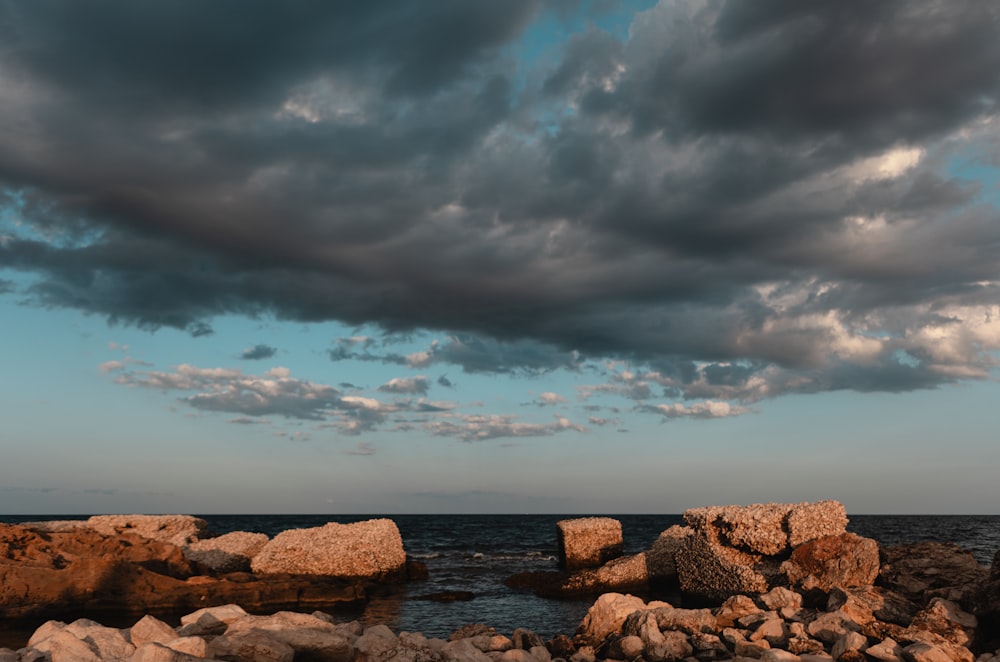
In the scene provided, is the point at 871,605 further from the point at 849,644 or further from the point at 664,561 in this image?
the point at 664,561

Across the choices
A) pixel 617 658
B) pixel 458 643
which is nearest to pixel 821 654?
pixel 617 658

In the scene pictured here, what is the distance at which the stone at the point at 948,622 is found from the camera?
517 inches

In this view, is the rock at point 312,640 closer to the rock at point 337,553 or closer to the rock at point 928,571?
the rock at point 928,571

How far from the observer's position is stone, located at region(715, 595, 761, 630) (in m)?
15.6

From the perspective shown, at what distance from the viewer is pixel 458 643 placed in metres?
12.4

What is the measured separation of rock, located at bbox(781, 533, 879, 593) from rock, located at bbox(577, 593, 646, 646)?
4.90 m

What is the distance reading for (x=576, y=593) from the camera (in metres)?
27.0

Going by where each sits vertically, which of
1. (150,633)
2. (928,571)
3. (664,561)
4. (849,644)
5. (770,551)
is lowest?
(664,561)

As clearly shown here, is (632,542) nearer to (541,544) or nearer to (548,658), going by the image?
(541,544)

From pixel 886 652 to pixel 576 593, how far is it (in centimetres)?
1606

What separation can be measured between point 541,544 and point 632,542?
7.50m

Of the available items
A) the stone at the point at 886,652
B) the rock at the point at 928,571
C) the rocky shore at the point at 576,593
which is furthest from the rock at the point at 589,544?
the stone at the point at 886,652

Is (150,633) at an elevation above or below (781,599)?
above

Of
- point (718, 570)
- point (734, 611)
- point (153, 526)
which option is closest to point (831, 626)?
point (734, 611)
